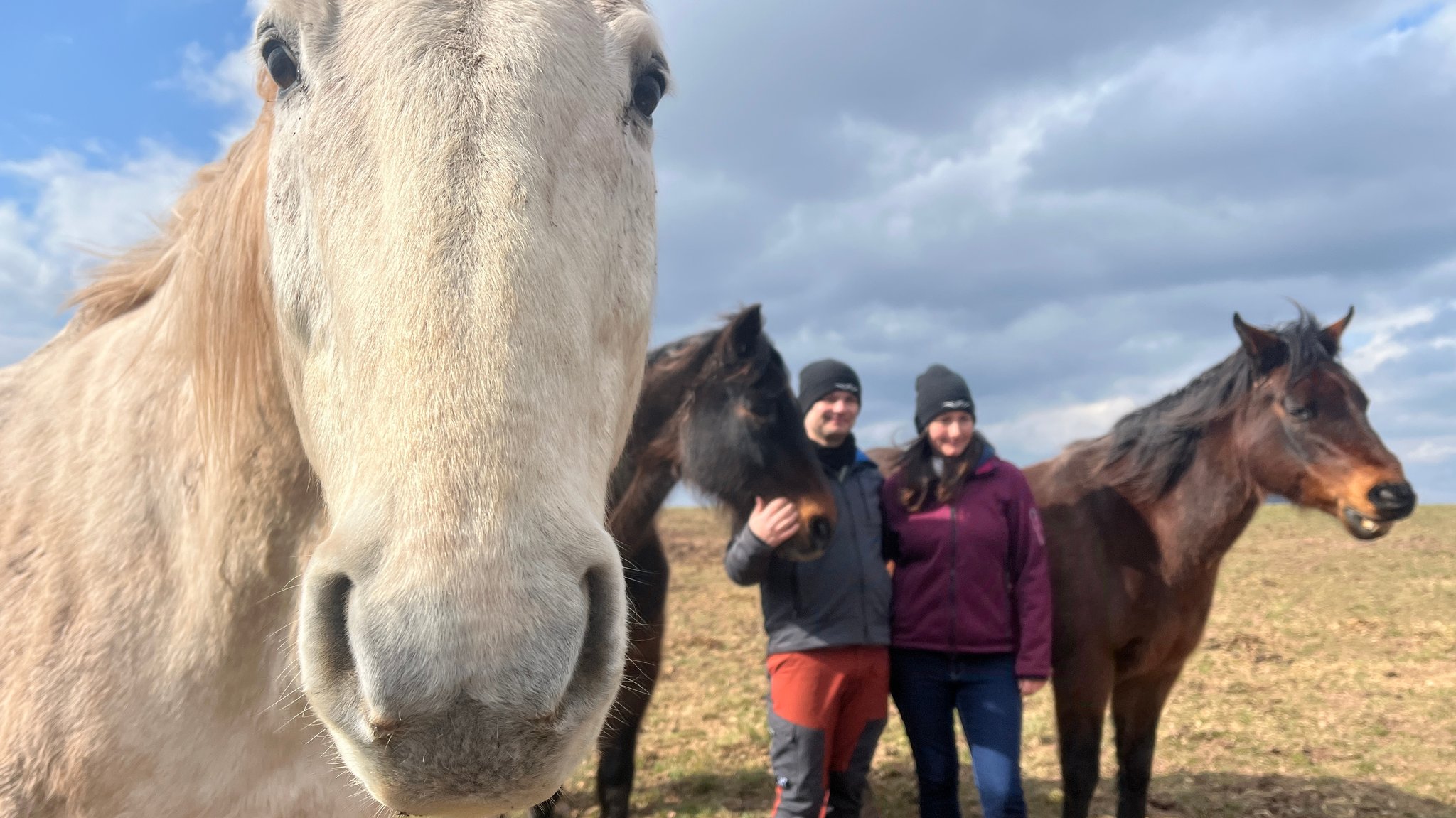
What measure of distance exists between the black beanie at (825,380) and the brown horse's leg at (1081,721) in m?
2.08

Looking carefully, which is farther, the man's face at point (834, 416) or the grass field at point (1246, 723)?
the grass field at point (1246, 723)

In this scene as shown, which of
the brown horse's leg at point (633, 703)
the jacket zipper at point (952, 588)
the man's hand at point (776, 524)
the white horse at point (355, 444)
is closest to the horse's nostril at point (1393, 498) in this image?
the jacket zipper at point (952, 588)

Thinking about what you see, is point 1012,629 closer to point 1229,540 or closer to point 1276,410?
point 1229,540

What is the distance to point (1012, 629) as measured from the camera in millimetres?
4047

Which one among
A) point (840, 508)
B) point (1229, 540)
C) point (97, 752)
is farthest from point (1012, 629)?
point (97, 752)

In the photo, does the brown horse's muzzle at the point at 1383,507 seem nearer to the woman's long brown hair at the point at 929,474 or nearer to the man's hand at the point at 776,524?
the woman's long brown hair at the point at 929,474

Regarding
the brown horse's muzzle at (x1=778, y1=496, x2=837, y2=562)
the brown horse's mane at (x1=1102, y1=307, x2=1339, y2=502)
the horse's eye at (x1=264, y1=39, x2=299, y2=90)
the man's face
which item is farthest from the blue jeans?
the horse's eye at (x1=264, y1=39, x2=299, y2=90)

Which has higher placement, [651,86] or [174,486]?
[651,86]

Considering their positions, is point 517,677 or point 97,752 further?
point 97,752

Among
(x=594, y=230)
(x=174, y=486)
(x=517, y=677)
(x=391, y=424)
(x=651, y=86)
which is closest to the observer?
(x=517, y=677)

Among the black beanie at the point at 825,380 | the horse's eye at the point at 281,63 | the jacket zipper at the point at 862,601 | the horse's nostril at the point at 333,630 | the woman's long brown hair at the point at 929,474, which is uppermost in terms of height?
the horse's eye at the point at 281,63

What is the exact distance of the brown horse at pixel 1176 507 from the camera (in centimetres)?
480

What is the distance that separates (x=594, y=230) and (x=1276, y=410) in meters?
5.40

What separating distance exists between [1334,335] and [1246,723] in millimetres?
3582
